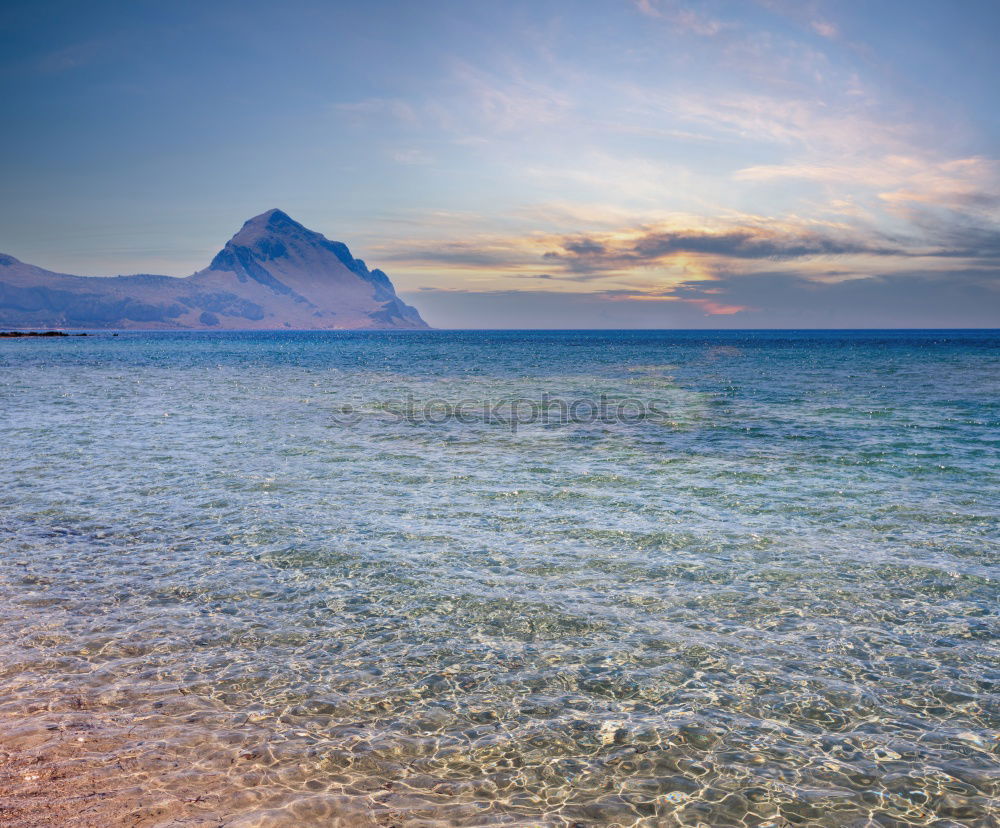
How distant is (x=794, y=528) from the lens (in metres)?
14.6

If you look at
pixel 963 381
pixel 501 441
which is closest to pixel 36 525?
pixel 501 441

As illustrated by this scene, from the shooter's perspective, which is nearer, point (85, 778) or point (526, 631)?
point (85, 778)

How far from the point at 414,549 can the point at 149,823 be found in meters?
7.82

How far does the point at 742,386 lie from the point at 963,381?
21582mm

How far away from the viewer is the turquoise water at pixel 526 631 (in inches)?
244

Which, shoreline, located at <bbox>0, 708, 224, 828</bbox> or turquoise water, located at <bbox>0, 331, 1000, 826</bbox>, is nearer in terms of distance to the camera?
shoreline, located at <bbox>0, 708, 224, 828</bbox>

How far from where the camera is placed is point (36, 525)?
572 inches

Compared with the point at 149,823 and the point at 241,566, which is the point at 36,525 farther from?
the point at 149,823

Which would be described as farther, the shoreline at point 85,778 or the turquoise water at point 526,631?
the turquoise water at point 526,631

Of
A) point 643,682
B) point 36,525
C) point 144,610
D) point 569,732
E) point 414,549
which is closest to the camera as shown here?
point 569,732

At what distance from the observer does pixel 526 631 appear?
9.40 m

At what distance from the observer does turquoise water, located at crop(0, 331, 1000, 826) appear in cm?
620

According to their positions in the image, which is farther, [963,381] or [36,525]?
[963,381]

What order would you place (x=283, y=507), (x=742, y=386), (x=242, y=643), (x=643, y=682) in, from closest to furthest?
1. (x=643, y=682)
2. (x=242, y=643)
3. (x=283, y=507)
4. (x=742, y=386)
